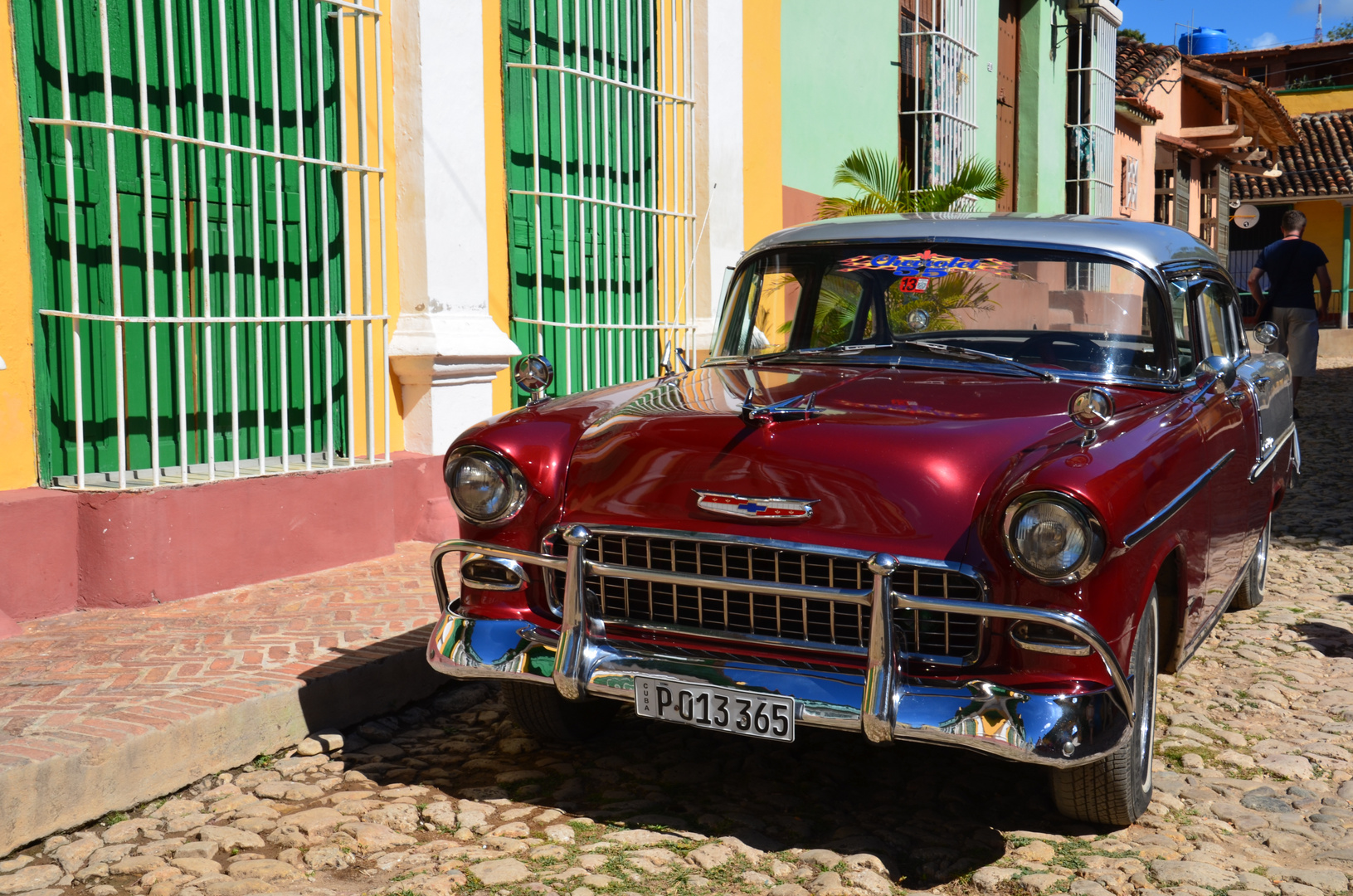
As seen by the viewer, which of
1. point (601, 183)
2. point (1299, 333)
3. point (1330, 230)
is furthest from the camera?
point (1330, 230)

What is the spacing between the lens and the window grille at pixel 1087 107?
654 inches

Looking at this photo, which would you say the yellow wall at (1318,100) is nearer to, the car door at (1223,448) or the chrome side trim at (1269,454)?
the chrome side trim at (1269,454)

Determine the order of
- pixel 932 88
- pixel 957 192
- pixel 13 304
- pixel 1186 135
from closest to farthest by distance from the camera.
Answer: pixel 13 304
pixel 957 192
pixel 932 88
pixel 1186 135

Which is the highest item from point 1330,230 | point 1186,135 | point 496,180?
point 1186,135

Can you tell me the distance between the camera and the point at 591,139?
25.8ft

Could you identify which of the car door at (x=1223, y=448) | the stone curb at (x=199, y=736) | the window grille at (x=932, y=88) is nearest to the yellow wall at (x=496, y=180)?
the stone curb at (x=199, y=736)

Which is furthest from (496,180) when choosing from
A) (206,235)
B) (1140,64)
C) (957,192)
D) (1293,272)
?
(1140,64)

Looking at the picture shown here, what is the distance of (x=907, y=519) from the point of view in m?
2.99

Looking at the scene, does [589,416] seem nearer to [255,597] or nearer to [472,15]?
[255,597]

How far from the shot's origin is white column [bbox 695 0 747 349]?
8836mm

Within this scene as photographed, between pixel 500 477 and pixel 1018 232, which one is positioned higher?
pixel 1018 232

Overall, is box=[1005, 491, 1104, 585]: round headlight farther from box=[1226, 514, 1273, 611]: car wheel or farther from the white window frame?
the white window frame

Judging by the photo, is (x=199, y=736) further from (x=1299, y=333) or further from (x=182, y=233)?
(x=1299, y=333)

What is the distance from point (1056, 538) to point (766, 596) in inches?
28.7
